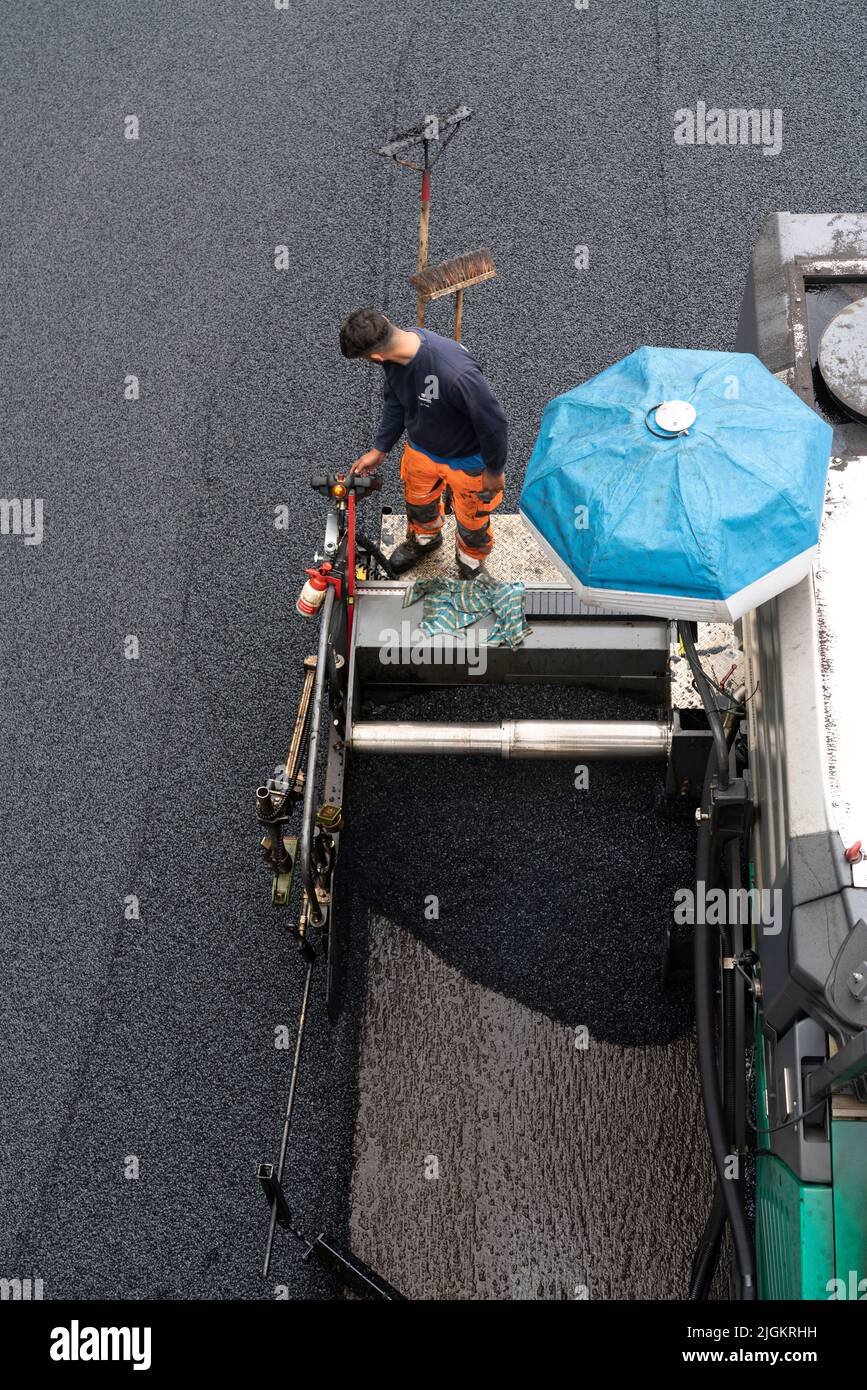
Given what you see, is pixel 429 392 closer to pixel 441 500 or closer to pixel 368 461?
pixel 368 461

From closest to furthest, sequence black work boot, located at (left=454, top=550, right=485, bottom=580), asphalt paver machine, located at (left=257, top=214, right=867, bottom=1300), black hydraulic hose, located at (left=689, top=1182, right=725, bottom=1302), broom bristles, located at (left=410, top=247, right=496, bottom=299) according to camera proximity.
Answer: asphalt paver machine, located at (left=257, top=214, right=867, bottom=1300) → black hydraulic hose, located at (left=689, top=1182, right=725, bottom=1302) → broom bristles, located at (left=410, top=247, right=496, bottom=299) → black work boot, located at (left=454, top=550, right=485, bottom=580)

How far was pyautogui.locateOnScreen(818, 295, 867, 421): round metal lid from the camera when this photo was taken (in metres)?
3.39

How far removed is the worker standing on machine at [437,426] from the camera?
11.6 ft

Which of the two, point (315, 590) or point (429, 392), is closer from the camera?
point (429, 392)

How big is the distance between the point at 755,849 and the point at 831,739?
0.58 m

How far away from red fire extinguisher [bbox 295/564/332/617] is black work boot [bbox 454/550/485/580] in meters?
0.70

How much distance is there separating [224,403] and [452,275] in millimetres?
1358

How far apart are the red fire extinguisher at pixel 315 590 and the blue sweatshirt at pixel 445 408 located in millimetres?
569

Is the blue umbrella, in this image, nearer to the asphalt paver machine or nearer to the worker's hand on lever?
Result: the asphalt paver machine

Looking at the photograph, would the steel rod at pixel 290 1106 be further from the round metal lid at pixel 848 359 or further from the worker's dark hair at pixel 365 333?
the round metal lid at pixel 848 359

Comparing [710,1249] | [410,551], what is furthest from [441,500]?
[710,1249]

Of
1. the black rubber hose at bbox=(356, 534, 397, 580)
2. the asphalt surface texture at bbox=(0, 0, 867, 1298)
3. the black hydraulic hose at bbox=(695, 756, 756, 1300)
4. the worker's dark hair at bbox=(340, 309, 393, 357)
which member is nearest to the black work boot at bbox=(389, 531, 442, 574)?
the black rubber hose at bbox=(356, 534, 397, 580)

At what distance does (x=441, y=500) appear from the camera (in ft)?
14.8

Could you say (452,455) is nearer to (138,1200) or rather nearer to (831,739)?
(831,739)
